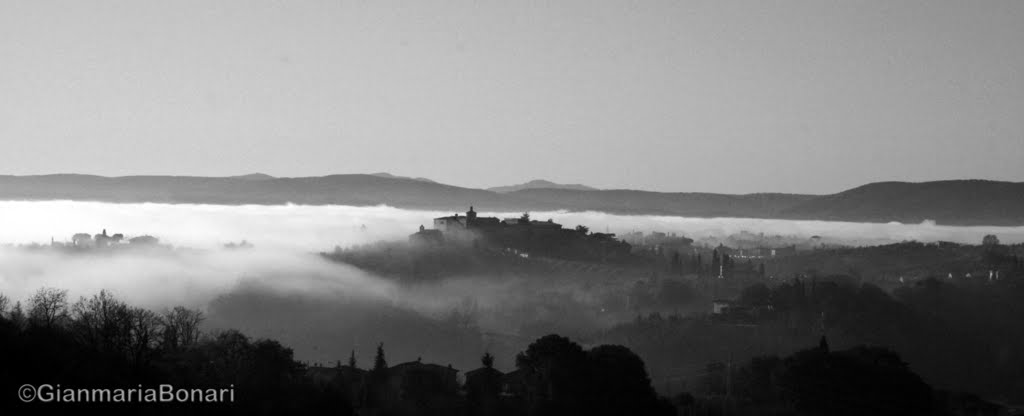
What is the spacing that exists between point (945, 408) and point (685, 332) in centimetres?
6319

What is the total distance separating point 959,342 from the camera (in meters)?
180

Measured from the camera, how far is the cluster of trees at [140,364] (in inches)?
2598

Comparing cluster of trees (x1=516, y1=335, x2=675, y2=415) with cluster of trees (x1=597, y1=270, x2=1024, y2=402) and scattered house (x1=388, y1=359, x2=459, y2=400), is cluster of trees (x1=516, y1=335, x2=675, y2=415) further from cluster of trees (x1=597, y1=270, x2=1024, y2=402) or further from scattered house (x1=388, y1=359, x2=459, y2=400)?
cluster of trees (x1=597, y1=270, x2=1024, y2=402)

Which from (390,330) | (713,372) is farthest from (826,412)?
(390,330)

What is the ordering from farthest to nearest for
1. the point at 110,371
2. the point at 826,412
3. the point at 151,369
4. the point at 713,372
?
the point at 713,372
the point at 826,412
the point at 151,369
the point at 110,371

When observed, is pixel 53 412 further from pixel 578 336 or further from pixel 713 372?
pixel 578 336

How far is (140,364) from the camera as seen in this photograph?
265ft
